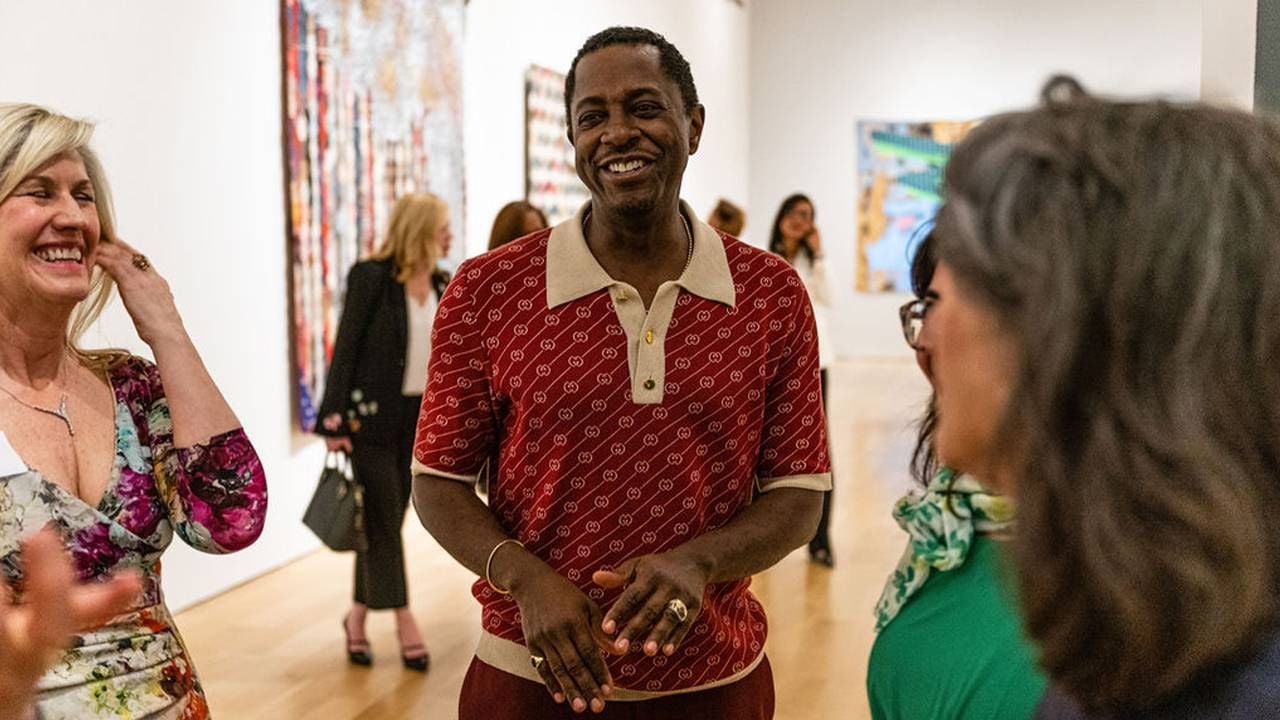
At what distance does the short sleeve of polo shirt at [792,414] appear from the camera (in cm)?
223

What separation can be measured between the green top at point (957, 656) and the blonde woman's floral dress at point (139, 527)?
1.01 m

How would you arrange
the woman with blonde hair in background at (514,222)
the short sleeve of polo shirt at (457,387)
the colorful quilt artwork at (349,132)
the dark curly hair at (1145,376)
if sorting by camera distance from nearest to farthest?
the dark curly hair at (1145,376), the short sleeve of polo shirt at (457,387), the woman with blonde hair in background at (514,222), the colorful quilt artwork at (349,132)

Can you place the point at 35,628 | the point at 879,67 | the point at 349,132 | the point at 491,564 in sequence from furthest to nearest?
→ the point at 879,67 < the point at 349,132 < the point at 491,564 < the point at 35,628

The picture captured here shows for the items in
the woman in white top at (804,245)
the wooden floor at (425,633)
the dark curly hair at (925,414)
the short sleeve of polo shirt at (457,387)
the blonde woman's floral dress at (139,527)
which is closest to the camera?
the dark curly hair at (925,414)

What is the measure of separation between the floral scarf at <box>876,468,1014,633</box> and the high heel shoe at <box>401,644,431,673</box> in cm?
397

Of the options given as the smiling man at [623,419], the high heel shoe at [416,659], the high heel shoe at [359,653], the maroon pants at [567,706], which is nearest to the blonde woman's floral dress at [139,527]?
the smiling man at [623,419]

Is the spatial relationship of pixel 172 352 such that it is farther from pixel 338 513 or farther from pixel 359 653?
pixel 359 653

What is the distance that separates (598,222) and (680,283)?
6.8 inches

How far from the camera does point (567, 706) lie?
2.18 metres

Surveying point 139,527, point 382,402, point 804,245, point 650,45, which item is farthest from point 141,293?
point 804,245

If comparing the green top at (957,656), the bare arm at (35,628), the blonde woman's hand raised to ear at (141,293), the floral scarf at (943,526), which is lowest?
the green top at (957,656)

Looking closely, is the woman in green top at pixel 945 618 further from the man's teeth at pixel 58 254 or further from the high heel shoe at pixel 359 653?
the high heel shoe at pixel 359 653

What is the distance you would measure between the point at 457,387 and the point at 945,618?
774 mm

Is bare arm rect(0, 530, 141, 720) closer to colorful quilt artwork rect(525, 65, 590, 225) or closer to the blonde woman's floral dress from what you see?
the blonde woman's floral dress
